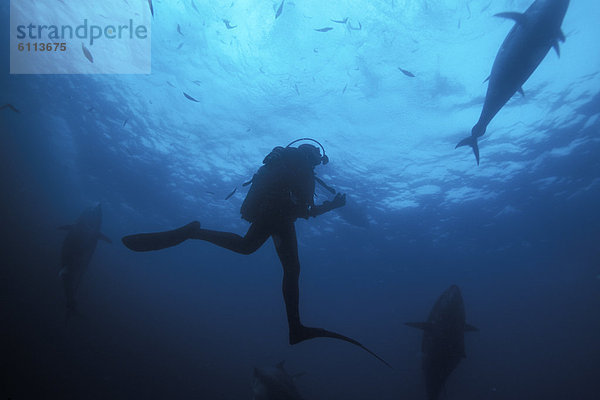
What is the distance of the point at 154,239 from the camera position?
3344 millimetres

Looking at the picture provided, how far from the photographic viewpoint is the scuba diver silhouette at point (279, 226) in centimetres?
331

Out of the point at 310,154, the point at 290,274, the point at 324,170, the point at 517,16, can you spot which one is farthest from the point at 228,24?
the point at 290,274

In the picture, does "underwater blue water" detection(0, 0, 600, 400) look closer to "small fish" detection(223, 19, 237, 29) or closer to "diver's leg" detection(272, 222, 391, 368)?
"small fish" detection(223, 19, 237, 29)

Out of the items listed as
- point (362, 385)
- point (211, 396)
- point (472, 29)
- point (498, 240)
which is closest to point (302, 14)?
point (472, 29)

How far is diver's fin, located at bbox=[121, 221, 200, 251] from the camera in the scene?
3273 mm

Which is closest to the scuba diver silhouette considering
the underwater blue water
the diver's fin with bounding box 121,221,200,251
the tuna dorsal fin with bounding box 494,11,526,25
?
the diver's fin with bounding box 121,221,200,251

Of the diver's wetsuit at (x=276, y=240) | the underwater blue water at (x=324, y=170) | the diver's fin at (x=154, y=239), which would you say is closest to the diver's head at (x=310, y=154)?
the diver's wetsuit at (x=276, y=240)

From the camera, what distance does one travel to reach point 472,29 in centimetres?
989

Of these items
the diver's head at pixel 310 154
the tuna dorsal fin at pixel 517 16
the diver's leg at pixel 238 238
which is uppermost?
the tuna dorsal fin at pixel 517 16

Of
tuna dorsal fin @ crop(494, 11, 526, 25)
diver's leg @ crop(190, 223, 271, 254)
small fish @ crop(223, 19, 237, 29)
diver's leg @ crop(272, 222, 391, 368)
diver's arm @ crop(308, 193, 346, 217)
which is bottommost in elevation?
diver's leg @ crop(272, 222, 391, 368)

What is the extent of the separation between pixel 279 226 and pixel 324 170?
14.3 m

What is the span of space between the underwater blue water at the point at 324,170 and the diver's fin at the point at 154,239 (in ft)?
27.6

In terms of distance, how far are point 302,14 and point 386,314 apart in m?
57.6

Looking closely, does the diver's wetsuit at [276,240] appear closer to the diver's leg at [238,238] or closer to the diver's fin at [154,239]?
the diver's leg at [238,238]
